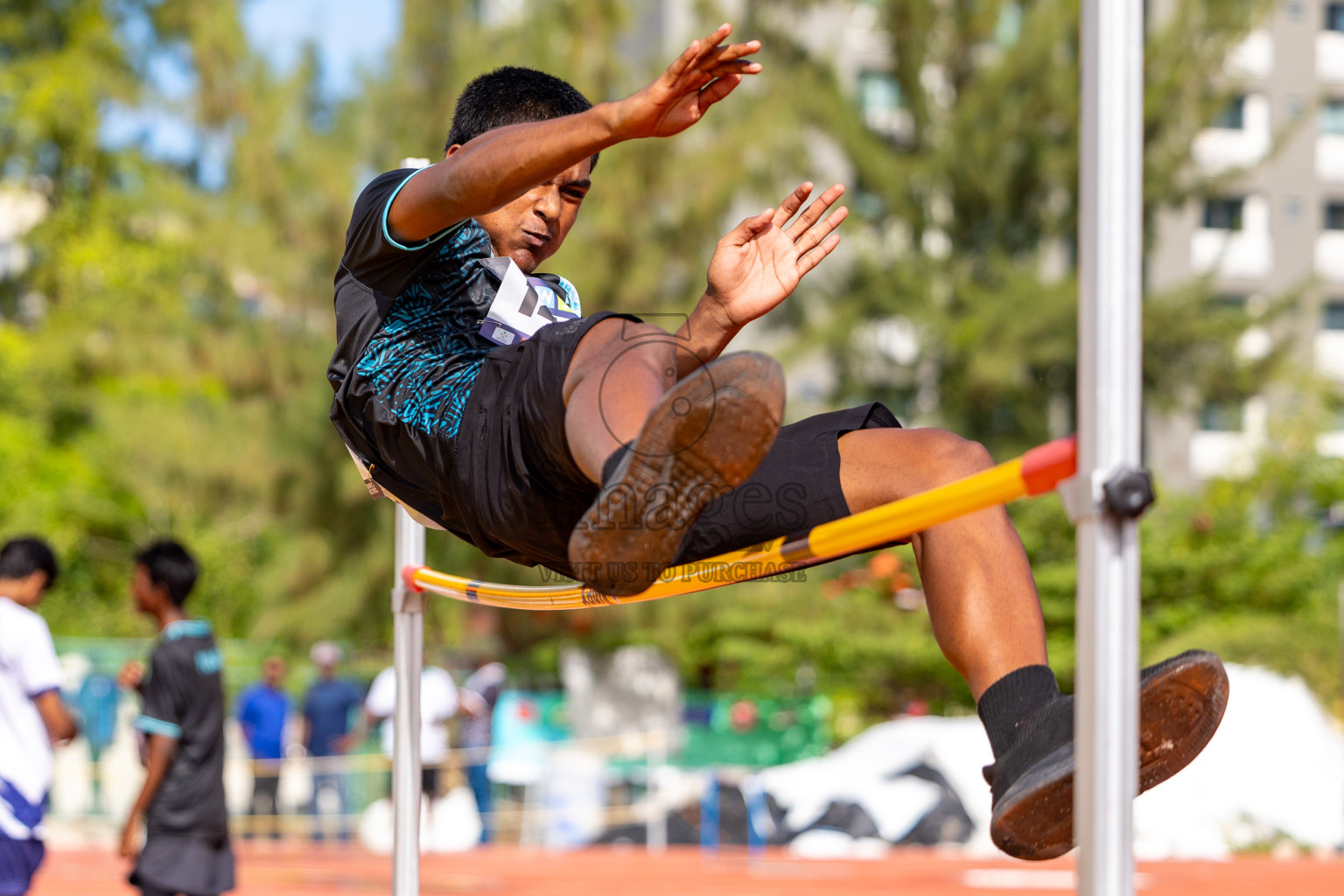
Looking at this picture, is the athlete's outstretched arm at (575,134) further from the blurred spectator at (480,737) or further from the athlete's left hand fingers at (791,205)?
the blurred spectator at (480,737)

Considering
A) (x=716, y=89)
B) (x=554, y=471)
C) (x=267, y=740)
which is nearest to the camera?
(x=716, y=89)

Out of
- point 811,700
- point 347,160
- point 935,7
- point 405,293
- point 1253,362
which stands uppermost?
point 935,7

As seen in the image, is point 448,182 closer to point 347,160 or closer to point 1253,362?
point 347,160

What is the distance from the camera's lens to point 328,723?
10.5 meters

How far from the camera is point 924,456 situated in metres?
2.04

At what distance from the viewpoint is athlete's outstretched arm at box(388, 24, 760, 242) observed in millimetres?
1721

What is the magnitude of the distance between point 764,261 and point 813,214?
0.14 m

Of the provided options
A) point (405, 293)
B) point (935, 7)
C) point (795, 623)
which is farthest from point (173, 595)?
point (935, 7)

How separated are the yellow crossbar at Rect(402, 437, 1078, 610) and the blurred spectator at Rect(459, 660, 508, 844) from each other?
8.04 meters

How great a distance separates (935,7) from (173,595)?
50.5 ft

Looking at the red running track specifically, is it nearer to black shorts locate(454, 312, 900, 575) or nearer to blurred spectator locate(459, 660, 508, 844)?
blurred spectator locate(459, 660, 508, 844)

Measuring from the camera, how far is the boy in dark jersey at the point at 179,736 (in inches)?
171

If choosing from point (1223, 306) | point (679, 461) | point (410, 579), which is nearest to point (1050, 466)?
point (679, 461)

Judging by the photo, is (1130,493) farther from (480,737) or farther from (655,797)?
(655,797)
